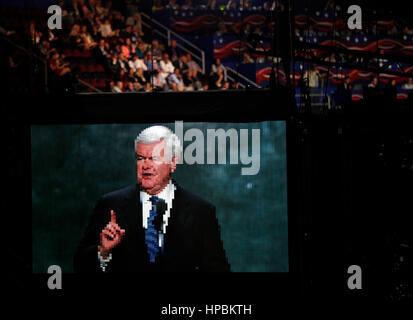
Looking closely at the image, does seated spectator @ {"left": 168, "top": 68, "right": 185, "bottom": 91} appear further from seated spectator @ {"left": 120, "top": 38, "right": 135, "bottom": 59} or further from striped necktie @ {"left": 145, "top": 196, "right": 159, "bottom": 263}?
striped necktie @ {"left": 145, "top": 196, "right": 159, "bottom": 263}

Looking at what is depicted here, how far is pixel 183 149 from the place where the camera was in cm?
582

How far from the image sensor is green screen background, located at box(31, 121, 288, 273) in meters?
5.75

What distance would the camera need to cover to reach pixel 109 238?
580 cm

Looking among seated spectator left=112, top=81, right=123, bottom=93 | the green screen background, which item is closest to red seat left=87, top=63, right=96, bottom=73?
seated spectator left=112, top=81, right=123, bottom=93

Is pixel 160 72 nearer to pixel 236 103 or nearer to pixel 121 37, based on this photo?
pixel 121 37

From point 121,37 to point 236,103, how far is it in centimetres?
769

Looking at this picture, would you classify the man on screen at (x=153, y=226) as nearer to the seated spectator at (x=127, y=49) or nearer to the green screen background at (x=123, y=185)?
the green screen background at (x=123, y=185)

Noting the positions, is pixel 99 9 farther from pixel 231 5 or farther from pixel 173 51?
pixel 231 5

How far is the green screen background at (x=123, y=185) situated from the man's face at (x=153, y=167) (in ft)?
0.31

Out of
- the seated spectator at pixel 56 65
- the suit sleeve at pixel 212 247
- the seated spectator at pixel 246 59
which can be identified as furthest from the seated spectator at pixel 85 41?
the suit sleeve at pixel 212 247

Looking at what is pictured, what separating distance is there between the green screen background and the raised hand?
289 millimetres

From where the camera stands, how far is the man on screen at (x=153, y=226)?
18.9 feet
